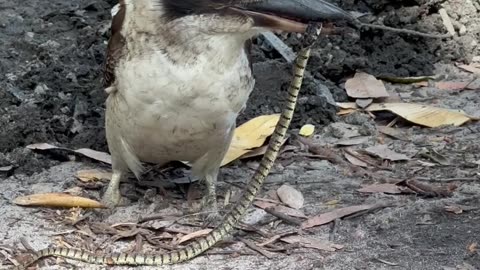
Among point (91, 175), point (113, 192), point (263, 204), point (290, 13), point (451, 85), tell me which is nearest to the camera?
point (290, 13)

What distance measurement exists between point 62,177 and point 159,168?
1.87ft

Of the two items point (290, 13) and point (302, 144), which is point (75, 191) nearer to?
point (302, 144)

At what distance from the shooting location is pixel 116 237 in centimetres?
514

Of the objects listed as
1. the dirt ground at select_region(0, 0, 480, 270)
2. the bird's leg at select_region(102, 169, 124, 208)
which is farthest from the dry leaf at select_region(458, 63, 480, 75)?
the bird's leg at select_region(102, 169, 124, 208)

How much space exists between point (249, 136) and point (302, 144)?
31cm

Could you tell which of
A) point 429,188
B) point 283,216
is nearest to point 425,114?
point 429,188

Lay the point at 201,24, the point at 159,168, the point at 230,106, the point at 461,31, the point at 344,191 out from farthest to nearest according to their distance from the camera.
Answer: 1. the point at 461,31
2. the point at 159,168
3. the point at 344,191
4. the point at 230,106
5. the point at 201,24

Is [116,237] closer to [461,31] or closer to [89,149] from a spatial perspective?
[89,149]

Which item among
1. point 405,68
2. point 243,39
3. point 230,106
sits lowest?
point 405,68

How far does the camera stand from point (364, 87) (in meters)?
6.95

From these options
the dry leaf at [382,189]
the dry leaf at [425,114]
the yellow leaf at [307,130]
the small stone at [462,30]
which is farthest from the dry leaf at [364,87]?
the dry leaf at [382,189]

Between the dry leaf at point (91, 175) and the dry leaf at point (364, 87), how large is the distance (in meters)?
1.77

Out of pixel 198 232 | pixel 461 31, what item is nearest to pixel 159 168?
pixel 198 232

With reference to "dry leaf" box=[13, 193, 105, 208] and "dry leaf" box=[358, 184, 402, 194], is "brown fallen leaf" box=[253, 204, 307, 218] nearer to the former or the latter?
"dry leaf" box=[358, 184, 402, 194]
